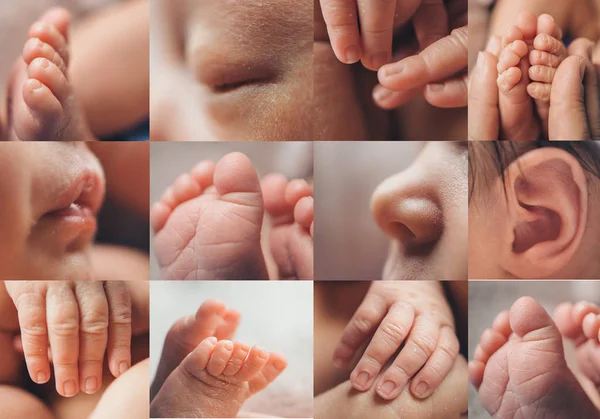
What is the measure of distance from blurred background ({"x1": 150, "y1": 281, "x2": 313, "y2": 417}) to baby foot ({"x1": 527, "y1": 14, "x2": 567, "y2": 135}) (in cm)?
62

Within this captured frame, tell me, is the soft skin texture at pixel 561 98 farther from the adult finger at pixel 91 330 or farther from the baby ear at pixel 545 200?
the adult finger at pixel 91 330

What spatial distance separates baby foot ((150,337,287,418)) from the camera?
1336mm

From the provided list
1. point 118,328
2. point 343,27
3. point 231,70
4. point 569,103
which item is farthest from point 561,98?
point 118,328

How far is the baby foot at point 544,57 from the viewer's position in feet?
4.28

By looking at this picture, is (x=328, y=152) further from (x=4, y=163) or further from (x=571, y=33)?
(x=4, y=163)

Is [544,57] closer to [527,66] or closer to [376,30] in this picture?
[527,66]

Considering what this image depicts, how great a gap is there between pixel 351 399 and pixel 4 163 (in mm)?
879

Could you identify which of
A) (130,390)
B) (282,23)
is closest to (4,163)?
(130,390)

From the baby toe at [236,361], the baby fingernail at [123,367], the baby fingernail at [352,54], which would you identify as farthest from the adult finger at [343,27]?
the baby fingernail at [123,367]

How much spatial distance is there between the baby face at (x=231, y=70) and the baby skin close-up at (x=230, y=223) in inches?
3.5

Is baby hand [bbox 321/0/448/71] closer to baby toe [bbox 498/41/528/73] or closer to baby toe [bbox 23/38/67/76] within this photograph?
baby toe [bbox 498/41/528/73]

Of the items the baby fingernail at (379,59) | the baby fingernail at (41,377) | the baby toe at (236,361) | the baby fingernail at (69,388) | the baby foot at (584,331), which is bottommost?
the baby fingernail at (69,388)

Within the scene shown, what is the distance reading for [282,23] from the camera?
133 cm

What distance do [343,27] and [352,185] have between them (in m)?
0.32
